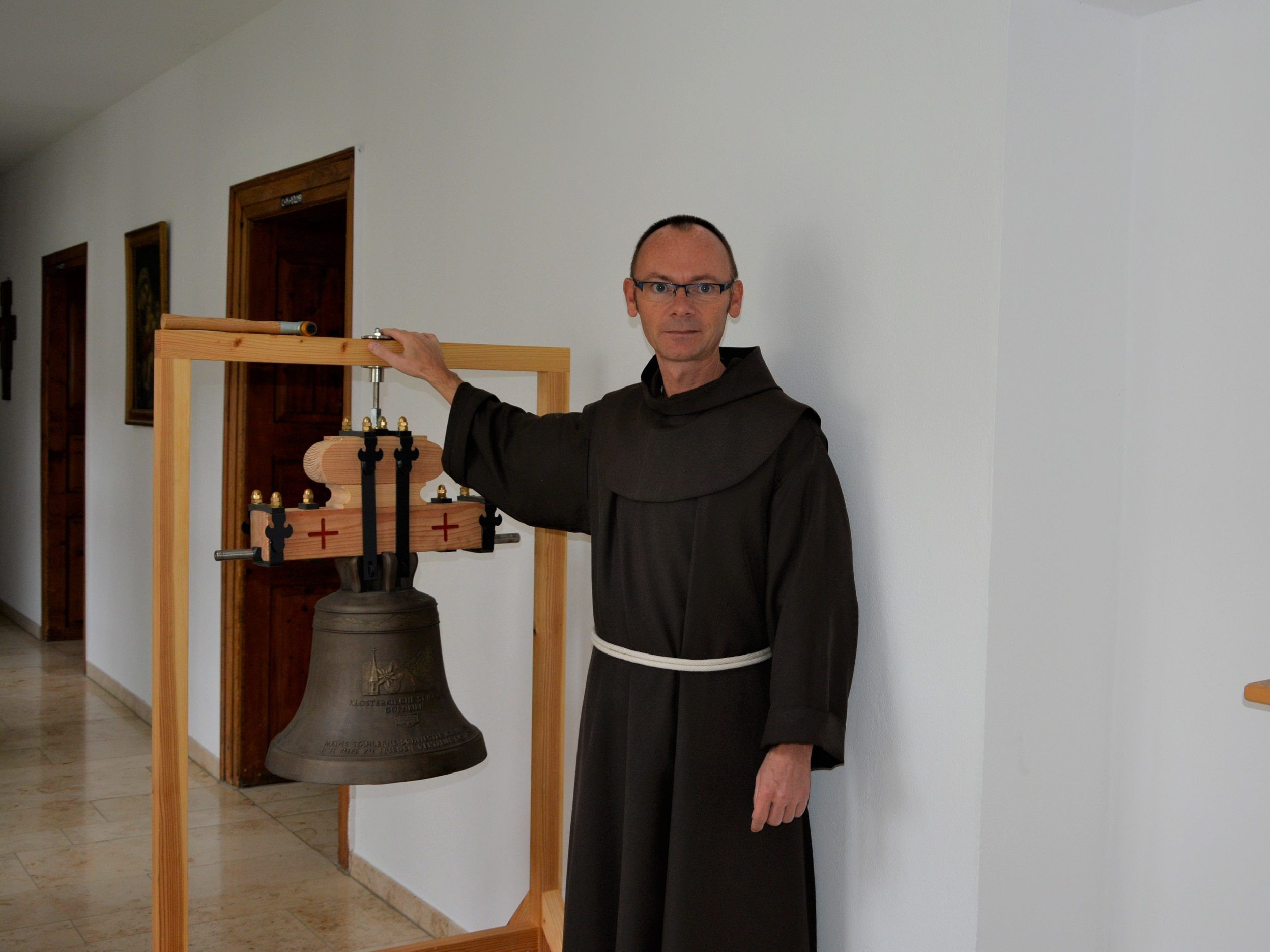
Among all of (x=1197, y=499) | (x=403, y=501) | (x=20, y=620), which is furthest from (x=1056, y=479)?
(x=20, y=620)

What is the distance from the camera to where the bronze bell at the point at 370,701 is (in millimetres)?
1974

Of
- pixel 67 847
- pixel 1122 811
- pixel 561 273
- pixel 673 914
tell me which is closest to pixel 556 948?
pixel 673 914

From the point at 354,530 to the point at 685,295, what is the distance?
658 millimetres

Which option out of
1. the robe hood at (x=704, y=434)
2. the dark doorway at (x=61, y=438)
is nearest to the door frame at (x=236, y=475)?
the robe hood at (x=704, y=434)

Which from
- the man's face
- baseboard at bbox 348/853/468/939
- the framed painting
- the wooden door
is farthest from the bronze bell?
the framed painting

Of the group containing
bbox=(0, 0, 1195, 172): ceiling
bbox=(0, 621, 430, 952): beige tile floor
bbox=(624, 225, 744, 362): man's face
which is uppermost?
bbox=(0, 0, 1195, 172): ceiling

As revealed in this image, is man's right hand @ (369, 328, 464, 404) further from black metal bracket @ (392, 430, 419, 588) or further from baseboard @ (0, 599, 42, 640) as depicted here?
baseboard @ (0, 599, 42, 640)

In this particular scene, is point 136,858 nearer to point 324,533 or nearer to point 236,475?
point 236,475

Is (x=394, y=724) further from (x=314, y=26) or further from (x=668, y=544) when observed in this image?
(x=314, y=26)

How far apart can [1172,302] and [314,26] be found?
3038 millimetres

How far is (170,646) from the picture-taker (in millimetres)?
2020

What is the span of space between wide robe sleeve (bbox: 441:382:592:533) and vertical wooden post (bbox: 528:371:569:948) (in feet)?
0.82

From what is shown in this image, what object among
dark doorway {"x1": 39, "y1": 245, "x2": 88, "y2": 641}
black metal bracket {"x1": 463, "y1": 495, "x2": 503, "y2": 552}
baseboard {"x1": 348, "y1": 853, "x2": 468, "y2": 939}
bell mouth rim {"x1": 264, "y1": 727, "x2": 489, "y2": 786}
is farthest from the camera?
dark doorway {"x1": 39, "y1": 245, "x2": 88, "y2": 641}

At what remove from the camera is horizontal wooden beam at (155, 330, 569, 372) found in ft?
6.56
